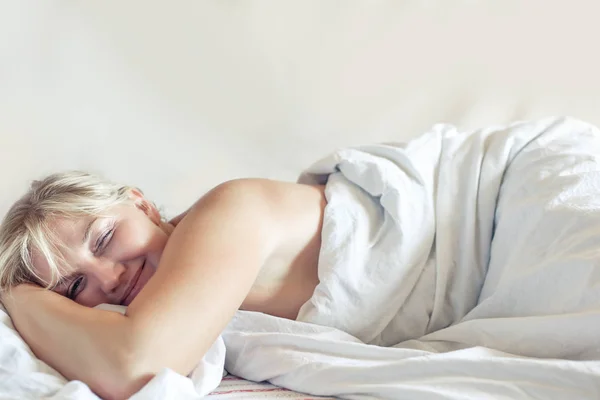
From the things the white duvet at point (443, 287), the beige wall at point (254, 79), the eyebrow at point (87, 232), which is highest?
the beige wall at point (254, 79)

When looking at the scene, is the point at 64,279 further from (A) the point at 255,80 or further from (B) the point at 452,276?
(A) the point at 255,80

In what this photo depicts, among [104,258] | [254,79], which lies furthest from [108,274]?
[254,79]

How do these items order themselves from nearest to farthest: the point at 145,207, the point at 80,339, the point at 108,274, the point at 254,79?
the point at 80,339, the point at 108,274, the point at 145,207, the point at 254,79

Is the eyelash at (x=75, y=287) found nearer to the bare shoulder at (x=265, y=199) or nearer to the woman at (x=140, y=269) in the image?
the woman at (x=140, y=269)

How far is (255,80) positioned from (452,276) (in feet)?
2.22

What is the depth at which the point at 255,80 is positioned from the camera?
146cm

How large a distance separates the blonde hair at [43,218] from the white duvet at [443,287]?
0.12m

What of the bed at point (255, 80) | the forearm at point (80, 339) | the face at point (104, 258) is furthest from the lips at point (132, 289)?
the bed at point (255, 80)

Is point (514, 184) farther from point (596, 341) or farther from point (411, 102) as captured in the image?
point (411, 102)

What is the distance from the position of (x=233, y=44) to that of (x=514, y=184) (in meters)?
0.72

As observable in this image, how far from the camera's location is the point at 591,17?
1.53 m

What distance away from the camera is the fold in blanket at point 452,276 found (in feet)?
2.53

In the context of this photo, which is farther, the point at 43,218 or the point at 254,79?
the point at 254,79

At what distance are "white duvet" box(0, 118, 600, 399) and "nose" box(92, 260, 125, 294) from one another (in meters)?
0.14
